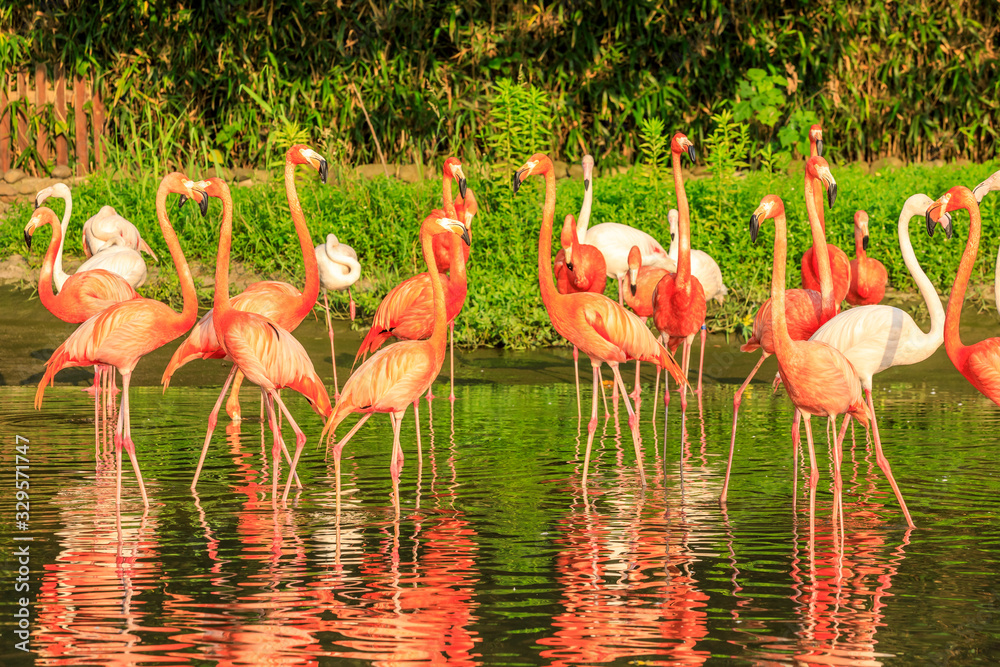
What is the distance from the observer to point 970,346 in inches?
236

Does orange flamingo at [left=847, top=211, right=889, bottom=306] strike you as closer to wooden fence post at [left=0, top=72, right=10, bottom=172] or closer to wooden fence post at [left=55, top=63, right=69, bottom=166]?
wooden fence post at [left=55, top=63, right=69, bottom=166]

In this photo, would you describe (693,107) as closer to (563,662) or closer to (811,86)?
(811,86)

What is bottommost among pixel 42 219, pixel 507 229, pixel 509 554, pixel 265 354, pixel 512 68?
pixel 509 554

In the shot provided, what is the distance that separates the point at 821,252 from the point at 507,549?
2.49m

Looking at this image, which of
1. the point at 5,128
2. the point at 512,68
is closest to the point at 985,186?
the point at 512,68

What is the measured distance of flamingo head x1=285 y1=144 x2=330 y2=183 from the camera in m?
6.62

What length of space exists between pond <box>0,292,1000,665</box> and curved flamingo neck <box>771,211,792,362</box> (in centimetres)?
76

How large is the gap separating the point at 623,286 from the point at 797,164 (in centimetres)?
469

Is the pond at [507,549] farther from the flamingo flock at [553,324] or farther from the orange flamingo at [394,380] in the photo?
the orange flamingo at [394,380]

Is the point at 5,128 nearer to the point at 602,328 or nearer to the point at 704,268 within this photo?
the point at 704,268

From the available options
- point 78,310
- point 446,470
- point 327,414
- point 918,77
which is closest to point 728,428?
point 446,470

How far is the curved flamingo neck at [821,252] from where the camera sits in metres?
6.02

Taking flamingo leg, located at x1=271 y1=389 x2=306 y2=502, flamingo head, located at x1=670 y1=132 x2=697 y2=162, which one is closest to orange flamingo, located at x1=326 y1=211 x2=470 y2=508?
flamingo leg, located at x1=271 y1=389 x2=306 y2=502

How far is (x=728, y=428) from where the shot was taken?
26.2 feet
